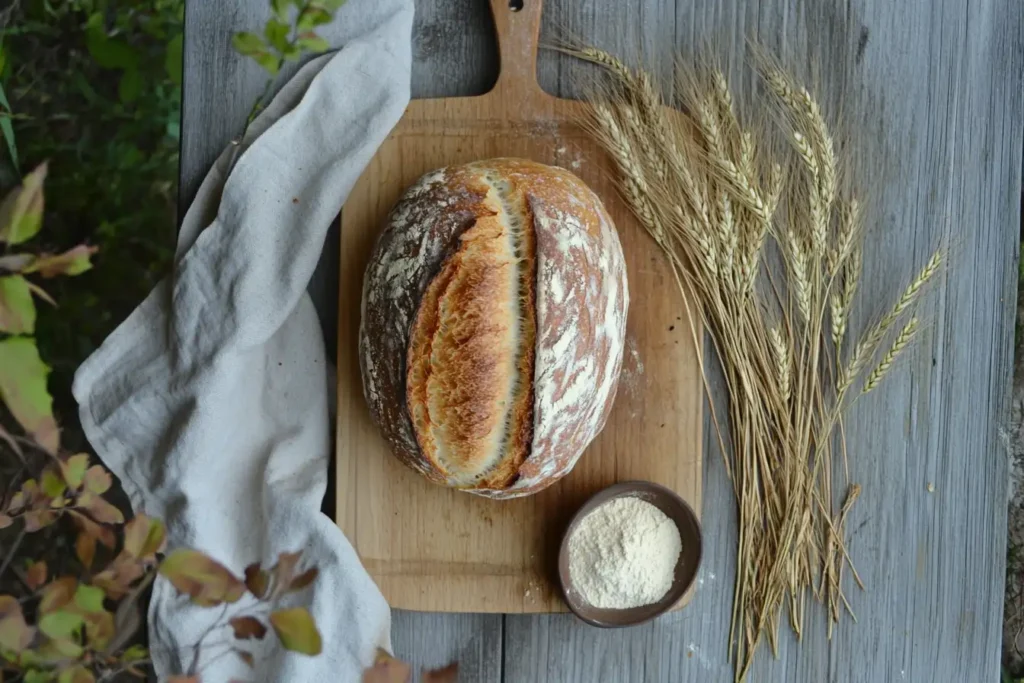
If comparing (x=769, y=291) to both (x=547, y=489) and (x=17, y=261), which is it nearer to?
(x=547, y=489)

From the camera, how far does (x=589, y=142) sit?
5.19 feet

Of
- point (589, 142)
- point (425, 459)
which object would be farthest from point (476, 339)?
point (589, 142)

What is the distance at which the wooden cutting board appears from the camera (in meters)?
1.58

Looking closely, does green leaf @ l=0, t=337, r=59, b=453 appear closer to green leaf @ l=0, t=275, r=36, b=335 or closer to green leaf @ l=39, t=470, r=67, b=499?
green leaf @ l=0, t=275, r=36, b=335

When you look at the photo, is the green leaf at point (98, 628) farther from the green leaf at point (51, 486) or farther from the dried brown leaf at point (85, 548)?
the green leaf at point (51, 486)

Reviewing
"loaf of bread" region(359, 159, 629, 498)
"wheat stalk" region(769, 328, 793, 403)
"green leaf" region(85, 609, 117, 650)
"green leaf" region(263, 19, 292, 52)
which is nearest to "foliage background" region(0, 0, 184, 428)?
"green leaf" region(263, 19, 292, 52)

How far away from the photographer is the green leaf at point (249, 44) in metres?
1.59

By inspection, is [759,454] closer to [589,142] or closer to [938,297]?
[938,297]

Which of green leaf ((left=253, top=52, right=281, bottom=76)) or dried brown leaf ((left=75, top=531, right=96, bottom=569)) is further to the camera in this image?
green leaf ((left=253, top=52, right=281, bottom=76))

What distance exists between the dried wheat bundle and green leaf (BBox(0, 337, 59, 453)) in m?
1.11

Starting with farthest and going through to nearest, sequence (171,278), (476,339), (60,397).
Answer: (60,397)
(171,278)
(476,339)

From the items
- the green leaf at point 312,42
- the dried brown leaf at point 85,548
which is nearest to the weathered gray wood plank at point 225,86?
the green leaf at point 312,42

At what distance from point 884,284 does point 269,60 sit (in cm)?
133

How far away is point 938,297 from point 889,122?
375mm
